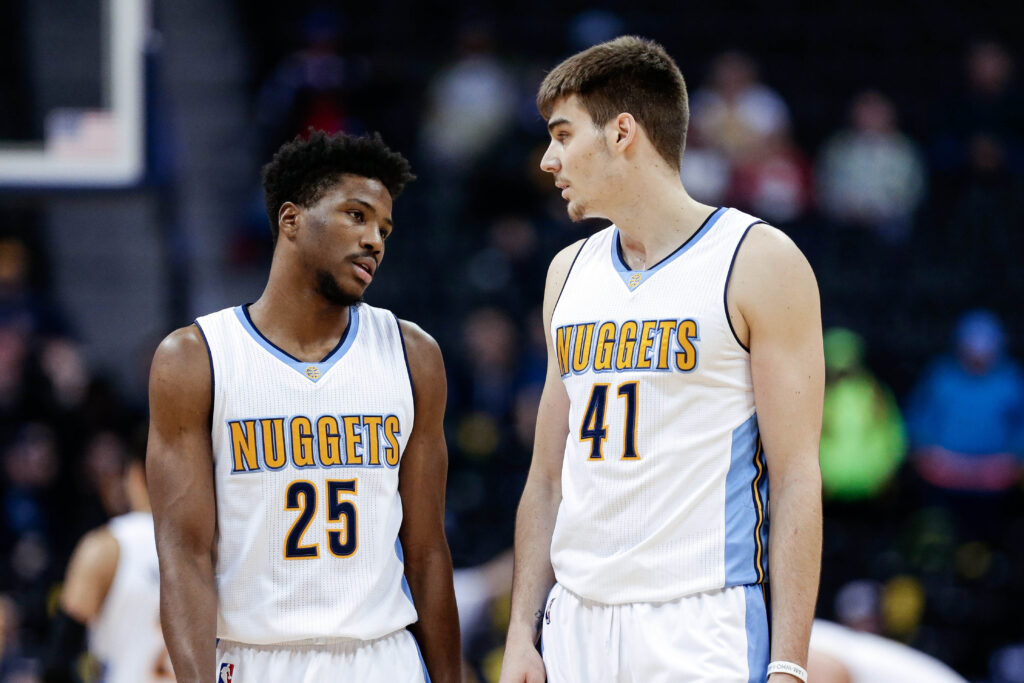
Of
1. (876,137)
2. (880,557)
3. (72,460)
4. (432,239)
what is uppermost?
(876,137)

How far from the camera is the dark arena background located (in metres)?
8.24

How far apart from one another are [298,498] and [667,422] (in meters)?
1.02

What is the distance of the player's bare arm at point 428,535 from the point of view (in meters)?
3.75

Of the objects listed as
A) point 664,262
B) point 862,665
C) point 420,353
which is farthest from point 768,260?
point 862,665

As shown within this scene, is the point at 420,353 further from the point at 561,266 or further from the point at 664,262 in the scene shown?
the point at 664,262

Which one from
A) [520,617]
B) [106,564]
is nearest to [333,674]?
[520,617]

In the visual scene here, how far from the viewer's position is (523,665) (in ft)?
11.1

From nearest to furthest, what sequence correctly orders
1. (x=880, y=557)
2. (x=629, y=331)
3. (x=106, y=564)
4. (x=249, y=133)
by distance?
(x=629, y=331)
(x=106, y=564)
(x=880, y=557)
(x=249, y=133)

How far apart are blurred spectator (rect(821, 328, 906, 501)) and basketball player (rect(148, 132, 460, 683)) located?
639 cm

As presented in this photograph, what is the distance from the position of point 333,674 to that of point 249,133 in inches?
404

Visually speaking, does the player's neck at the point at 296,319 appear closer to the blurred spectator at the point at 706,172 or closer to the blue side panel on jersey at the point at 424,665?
the blue side panel on jersey at the point at 424,665

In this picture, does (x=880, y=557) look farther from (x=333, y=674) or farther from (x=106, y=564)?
(x=333, y=674)

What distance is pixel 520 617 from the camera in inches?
137

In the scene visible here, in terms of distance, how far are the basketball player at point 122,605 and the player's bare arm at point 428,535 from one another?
6.65 ft
